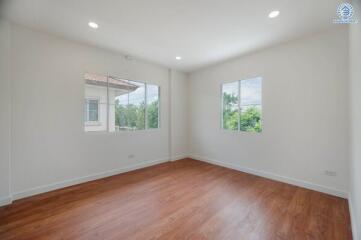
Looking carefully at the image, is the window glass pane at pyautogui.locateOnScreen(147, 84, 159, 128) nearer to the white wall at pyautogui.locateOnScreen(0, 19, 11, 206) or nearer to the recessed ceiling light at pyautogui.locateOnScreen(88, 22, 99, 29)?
the recessed ceiling light at pyautogui.locateOnScreen(88, 22, 99, 29)

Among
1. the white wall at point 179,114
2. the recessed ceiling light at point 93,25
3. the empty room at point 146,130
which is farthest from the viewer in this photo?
the white wall at point 179,114

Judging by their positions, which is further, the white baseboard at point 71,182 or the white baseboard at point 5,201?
the white baseboard at point 71,182

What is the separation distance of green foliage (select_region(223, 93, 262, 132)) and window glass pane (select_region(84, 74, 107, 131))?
122 inches

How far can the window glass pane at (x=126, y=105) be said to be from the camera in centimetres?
384

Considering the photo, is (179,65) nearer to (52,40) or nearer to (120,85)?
(120,85)

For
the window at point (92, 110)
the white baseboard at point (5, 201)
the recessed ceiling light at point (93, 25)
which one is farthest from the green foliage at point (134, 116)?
the white baseboard at point (5, 201)

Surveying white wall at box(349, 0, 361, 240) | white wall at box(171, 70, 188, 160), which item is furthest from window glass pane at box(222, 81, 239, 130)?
white wall at box(349, 0, 361, 240)

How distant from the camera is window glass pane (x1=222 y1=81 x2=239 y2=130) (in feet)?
13.8

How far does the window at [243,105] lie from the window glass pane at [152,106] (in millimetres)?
1932

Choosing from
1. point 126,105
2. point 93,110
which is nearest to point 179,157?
point 126,105

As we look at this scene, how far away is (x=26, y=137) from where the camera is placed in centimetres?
271

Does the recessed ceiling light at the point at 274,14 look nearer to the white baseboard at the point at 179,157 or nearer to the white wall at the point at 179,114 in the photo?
the white wall at the point at 179,114

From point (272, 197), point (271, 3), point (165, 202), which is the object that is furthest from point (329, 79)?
point (165, 202)

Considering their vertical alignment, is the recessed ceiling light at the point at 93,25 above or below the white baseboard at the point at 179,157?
above
